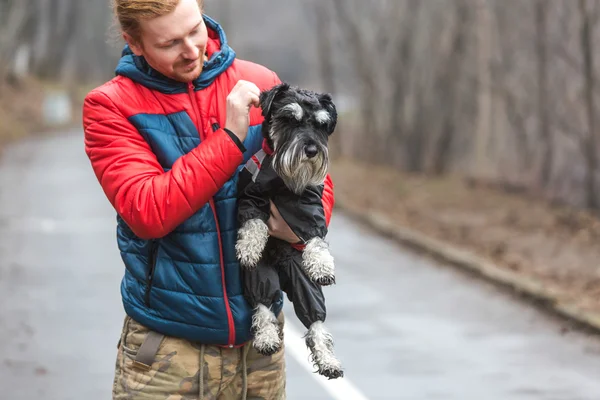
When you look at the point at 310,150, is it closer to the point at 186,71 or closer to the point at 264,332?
the point at 186,71

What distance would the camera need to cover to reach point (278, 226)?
3.73m

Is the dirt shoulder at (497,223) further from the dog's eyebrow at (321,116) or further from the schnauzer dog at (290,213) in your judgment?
the dog's eyebrow at (321,116)

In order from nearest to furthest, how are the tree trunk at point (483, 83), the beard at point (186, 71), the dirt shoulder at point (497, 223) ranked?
the beard at point (186, 71) → the dirt shoulder at point (497, 223) → the tree trunk at point (483, 83)

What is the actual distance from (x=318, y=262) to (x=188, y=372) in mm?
605

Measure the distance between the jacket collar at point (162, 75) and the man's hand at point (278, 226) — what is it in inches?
19.1

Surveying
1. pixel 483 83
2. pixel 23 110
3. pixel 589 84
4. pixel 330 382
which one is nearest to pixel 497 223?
pixel 589 84

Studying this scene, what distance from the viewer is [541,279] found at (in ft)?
41.7

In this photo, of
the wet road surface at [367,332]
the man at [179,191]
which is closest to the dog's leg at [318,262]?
the man at [179,191]

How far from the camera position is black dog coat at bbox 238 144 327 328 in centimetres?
364

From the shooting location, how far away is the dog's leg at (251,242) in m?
3.58

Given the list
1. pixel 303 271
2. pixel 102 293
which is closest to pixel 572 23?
pixel 102 293

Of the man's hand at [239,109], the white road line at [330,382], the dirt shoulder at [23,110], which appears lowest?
the dirt shoulder at [23,110]

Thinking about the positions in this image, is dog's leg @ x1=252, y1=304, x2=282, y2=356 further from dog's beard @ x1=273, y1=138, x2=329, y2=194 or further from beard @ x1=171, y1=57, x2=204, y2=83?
beard @ x1=171, y1=57, x2=204, y2=83

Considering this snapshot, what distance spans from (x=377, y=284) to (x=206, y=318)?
886 centimetres
